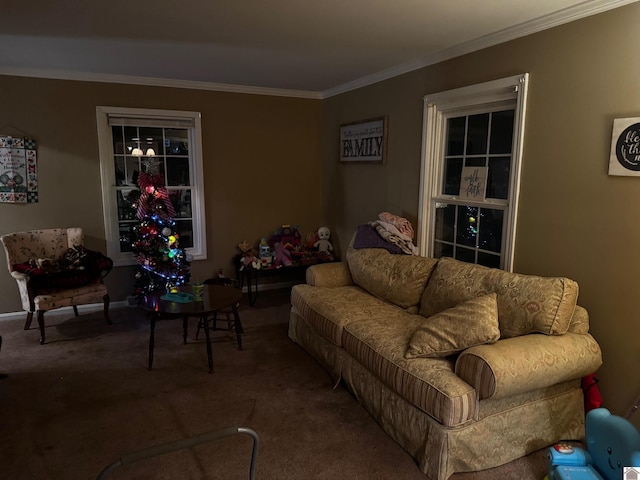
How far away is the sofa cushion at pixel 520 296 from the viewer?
2309 millimetres

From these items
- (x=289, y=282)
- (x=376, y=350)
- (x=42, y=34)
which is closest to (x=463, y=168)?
(x=376, y=350)

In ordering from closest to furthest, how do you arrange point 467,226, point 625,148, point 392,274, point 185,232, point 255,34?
1. point 625,148
2. point 255,34
3. point 392,274
4. point 467,226
5. point 185,232

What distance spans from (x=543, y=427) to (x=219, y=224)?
12.6ft

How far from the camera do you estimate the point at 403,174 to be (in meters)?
4.03

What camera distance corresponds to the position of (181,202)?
4941 millimetres

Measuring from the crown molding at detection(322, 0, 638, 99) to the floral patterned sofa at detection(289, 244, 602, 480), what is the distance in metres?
1.52

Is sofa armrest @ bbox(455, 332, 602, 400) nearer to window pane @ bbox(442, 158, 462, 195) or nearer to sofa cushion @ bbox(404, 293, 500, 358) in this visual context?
sofa cushion @ bbox(404, 293, 500, 358)

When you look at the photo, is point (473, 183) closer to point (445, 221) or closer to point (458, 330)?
point (445, 221)

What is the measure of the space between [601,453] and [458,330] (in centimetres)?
80

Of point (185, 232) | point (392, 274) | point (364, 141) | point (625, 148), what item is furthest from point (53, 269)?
point (625, 148)

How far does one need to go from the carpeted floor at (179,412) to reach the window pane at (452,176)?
71.8 inches

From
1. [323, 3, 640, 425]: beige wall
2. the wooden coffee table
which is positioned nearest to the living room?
[323, 3, 640, 425]: beige wall

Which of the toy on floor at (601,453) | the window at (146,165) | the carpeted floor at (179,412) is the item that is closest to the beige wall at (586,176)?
the toy on floor at (601,453)

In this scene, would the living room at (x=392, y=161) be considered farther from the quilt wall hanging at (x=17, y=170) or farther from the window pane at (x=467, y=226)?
the window pane at (x=467, y=226)
